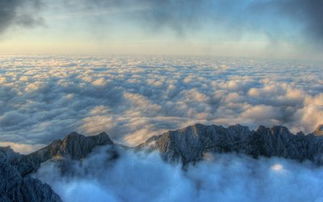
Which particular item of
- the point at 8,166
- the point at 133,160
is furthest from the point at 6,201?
the point at 133,160

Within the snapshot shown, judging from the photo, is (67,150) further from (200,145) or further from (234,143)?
(234,143)

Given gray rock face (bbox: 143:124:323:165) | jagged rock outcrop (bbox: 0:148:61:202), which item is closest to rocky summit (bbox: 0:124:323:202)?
gray rock face (bbox: 143:124:323:165)

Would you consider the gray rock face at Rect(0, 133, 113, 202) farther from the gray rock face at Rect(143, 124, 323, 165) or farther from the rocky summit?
the gray rock face at Rect(143, 124, 323, 165)

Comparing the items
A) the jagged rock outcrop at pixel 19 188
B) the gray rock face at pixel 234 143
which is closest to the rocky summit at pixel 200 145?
the gray rock face at pixel 234 143

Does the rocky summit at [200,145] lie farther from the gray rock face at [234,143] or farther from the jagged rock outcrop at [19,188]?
the jagged rock outcrop at [19,188]

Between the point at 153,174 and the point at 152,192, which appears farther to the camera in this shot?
the point at 153,174

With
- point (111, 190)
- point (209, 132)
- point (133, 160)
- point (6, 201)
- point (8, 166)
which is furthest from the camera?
point (209, 132)

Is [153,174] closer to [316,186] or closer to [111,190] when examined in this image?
[111,190]
